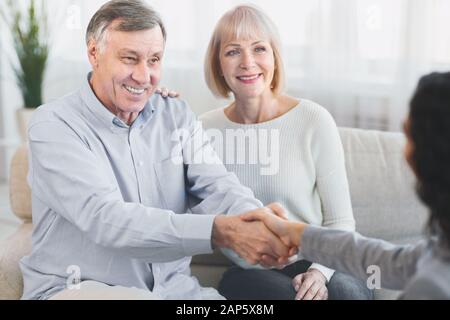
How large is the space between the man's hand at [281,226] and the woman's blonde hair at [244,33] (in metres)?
0.41

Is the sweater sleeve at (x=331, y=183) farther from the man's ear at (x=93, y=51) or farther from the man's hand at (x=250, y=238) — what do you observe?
the man's ear at (x=93, y=51)

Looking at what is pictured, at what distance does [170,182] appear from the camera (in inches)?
48.9

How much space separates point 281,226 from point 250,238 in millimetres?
56

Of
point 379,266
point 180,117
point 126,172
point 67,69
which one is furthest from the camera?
point 67,69

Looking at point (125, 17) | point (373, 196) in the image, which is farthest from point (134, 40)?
point (373, 196)

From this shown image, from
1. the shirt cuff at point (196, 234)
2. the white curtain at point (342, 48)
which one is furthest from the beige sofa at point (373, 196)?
the white curtain at point (342, 48)

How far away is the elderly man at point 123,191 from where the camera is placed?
43.0 inches

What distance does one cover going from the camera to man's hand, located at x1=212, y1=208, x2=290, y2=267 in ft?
3.63

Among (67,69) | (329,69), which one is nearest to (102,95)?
(329,69)

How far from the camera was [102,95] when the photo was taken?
121cm

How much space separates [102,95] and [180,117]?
0.16 meters

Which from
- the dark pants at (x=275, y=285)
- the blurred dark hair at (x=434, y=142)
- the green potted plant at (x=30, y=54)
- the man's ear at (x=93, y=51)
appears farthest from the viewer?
the green potted plant at (x=30, y=54)

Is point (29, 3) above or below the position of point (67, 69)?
above

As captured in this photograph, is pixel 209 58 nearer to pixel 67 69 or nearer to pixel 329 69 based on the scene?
pixel 329 69
